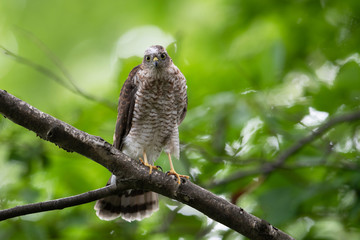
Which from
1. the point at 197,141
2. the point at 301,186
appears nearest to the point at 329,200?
the point at 301,186

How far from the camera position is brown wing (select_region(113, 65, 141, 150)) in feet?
13.5

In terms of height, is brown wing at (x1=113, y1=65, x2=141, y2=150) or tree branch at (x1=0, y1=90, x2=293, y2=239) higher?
brown wing at (x1=113, y1=65, x2=141, y2=150)

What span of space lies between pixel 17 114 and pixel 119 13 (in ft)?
17.1

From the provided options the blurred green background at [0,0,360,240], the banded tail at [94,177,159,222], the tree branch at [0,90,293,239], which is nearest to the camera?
the tree branch at [0,90,293,239]

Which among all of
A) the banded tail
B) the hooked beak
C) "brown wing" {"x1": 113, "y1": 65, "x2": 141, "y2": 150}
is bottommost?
the banded tail

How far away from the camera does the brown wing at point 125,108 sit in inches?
162

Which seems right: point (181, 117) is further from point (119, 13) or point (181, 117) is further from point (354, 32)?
point (119, 13)

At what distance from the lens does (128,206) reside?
14.2 ft

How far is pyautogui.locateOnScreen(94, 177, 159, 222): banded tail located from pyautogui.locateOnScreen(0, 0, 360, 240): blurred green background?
0.12 metres

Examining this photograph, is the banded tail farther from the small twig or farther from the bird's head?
the small twig

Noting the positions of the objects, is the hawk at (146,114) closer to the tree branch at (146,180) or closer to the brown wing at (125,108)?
the brown wing at (125,108)

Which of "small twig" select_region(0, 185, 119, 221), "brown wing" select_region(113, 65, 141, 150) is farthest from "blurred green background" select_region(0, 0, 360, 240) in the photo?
"small twig" select_region(0, 185, 119, 221)

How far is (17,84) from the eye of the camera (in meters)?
6.37

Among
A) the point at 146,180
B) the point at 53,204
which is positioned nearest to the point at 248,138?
the point at 146,180
